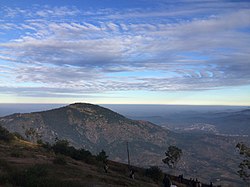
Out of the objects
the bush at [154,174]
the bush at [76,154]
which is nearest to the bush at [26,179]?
the bush at [154,174]

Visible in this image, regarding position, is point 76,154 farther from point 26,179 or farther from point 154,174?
point 26,179

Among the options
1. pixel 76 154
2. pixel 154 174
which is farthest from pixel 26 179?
pixel 76 154

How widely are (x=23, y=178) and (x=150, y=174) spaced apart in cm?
2784

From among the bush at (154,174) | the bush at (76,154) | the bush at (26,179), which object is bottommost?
the bush at (154,174)

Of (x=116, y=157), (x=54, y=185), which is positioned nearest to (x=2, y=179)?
(x=54, y=185)

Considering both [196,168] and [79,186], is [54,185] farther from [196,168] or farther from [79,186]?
[196,168]

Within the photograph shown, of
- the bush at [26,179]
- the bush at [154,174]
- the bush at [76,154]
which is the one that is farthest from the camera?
the bush at [76,154]

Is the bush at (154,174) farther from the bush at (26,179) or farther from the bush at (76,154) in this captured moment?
the bush at (26,179)

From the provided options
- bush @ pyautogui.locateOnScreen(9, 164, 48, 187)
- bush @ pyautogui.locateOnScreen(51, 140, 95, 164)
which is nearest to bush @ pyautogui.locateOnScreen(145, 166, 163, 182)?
bush @ pyautogui.locateOnScreen(51, 140, 95, 164)

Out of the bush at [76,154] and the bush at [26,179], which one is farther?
the bush at [76,154]

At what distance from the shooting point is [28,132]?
340 ft

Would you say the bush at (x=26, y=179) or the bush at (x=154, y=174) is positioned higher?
the bush at (x=26, y=179)

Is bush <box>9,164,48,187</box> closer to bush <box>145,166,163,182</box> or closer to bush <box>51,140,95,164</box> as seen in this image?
bush <box>145,166,163,182</box>

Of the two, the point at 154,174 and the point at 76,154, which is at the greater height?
the point at 76,154
